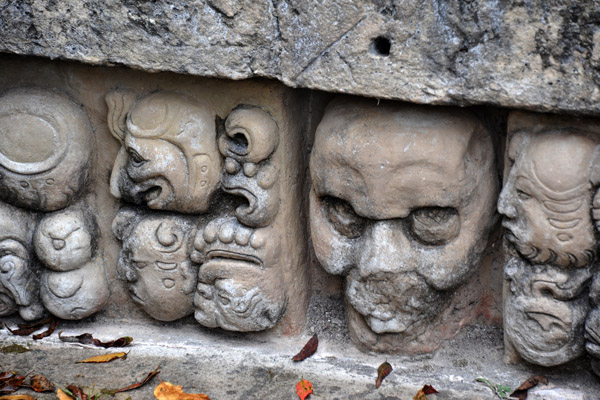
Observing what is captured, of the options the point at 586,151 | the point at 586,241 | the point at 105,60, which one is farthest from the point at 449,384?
the point at 105,60

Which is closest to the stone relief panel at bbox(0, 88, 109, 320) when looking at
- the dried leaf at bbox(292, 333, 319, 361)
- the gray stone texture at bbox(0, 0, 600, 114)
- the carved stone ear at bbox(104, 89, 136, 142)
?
the carved stone ear at bbox(104, 89, 136, 142)

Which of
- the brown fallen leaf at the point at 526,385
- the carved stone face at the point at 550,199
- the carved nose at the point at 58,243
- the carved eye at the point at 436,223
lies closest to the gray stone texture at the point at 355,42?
the carved stone face at the point at 550,199

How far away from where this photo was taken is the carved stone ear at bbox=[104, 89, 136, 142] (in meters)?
2.24

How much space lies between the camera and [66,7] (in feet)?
6.48

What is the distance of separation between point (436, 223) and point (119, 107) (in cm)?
97

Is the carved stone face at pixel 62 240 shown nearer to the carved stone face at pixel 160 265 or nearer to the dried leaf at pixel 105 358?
the carved stone face at pixel 160 265

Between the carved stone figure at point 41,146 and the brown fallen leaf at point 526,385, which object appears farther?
the carved stone figure at point 41,146

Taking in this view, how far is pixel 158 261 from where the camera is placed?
2.34 meters

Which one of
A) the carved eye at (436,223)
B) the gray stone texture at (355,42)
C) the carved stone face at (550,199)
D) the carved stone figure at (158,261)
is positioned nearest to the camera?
the gray stone texture at (355,42)

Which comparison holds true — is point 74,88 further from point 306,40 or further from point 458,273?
point 458,273

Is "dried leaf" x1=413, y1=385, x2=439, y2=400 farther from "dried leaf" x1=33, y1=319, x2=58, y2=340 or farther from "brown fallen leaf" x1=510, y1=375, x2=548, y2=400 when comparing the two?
"dried leaf" x1=33, y1=319, x2=58, y2=340

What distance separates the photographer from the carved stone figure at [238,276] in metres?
2.26

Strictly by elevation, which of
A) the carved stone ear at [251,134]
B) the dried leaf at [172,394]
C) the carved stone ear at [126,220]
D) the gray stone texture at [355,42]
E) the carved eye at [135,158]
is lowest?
the dried leaf at [172,394]

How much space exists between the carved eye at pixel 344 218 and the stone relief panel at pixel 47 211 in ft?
2.48
